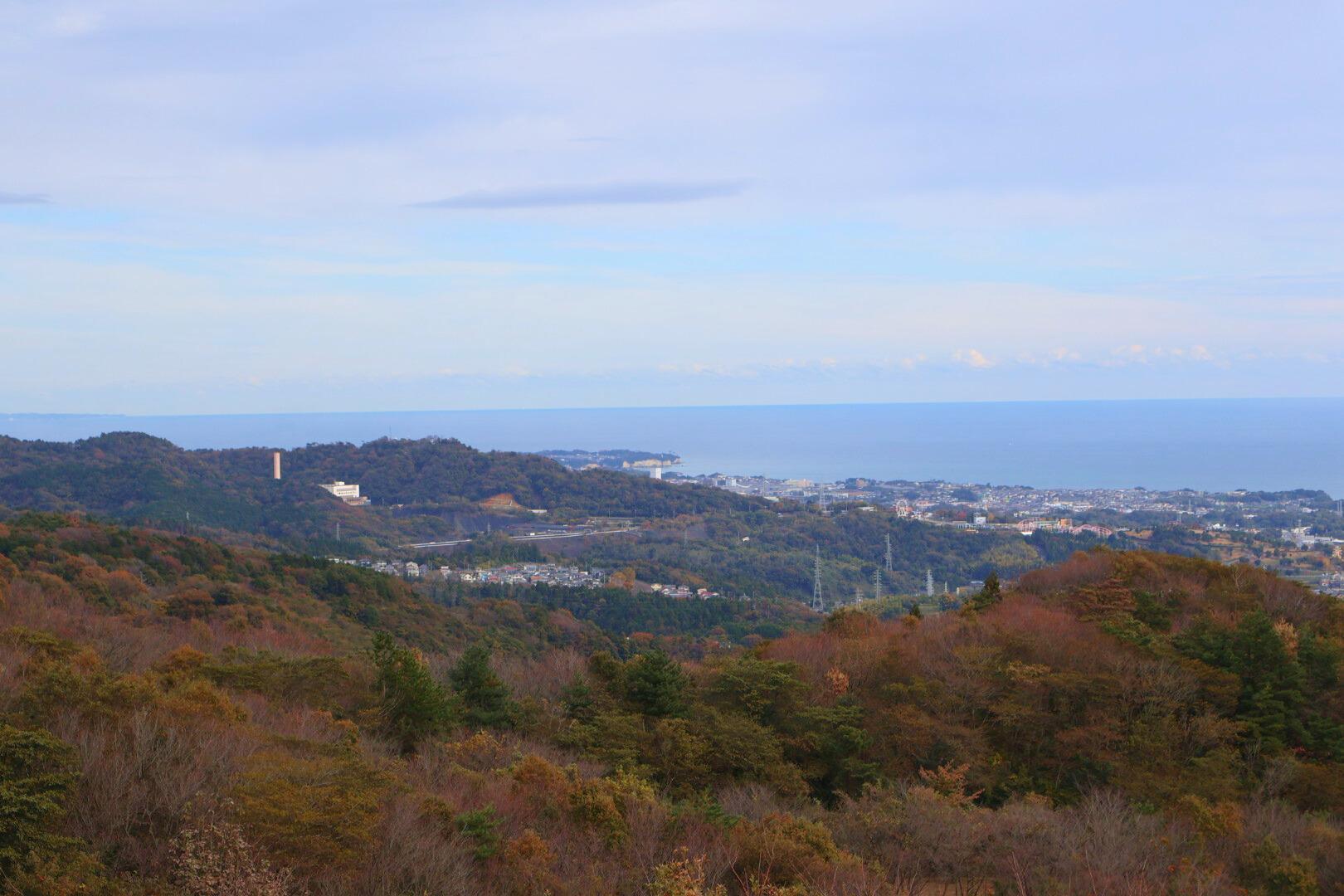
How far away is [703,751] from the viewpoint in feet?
46.7

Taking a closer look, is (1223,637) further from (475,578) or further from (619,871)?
(475,578)

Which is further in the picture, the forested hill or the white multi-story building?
the white multi-story building

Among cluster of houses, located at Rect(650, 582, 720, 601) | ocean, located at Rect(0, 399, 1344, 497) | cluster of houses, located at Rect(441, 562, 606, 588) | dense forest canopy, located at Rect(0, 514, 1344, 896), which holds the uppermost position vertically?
ocean, located at Rect(0, 399, 1344, 497)

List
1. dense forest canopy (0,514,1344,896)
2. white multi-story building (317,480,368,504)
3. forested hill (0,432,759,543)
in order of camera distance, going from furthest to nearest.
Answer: white multi-story building (317,480,368,504)
forested hill (0,432,759,543)
dense forest canopy (0,514,1344,896)

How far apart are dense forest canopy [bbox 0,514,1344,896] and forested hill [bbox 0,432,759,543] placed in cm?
3396

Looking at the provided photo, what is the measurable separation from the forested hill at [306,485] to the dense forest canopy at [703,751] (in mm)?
33963

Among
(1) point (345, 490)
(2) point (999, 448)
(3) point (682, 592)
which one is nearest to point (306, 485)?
(1) point (345, 490)

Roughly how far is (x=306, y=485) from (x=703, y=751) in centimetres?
6428

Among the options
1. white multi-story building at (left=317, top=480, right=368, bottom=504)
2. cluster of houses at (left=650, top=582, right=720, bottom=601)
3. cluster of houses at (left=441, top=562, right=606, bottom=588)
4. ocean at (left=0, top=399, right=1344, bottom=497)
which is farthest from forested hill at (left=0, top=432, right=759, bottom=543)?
ocean at (left=0, top=399, right=1344, bottom=497)

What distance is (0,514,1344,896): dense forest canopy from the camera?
755 centimetres

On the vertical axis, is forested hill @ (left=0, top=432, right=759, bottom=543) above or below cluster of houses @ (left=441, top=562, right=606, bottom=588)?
above

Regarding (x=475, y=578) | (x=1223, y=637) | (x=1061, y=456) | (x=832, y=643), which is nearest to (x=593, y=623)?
(x=475, y=578)

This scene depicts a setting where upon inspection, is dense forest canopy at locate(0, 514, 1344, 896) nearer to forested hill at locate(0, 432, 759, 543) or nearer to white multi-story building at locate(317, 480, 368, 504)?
forested hill at locate(0, 432, 759, 543)

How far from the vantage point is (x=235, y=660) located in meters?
15.7
